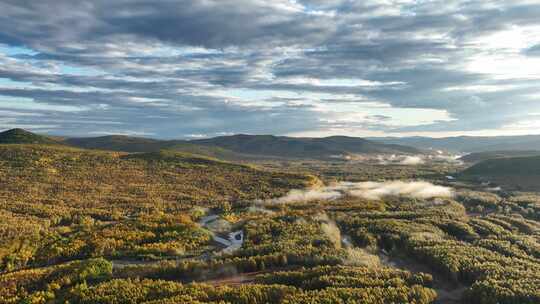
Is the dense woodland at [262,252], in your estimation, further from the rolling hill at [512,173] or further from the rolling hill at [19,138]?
the rolling hill at [19,138]

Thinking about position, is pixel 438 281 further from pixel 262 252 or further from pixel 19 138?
pixel 19 138

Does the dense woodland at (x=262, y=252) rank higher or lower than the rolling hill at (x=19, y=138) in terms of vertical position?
lower

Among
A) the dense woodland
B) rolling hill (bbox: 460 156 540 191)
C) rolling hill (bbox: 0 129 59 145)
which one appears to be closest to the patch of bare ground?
the dense woodland

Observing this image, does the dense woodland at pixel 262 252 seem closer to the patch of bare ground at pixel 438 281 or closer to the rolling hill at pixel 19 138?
the patch of bare ground at pixel 438 281

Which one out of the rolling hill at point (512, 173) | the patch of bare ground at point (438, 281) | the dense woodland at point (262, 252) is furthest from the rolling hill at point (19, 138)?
the rolling hill at point (512, 173)

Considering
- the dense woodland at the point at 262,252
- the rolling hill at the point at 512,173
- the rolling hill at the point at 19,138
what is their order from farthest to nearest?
1. the rolling hill at the point at 19,138
2. the rolling hill at the point at 512,173
3. the dense woodland at the point at 262,252

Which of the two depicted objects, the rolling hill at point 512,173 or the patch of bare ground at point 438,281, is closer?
the patch of bare ground at point 438,281

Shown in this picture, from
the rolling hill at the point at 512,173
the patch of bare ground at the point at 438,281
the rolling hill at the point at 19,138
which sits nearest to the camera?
the patch of bare ground at the point at 438,281
